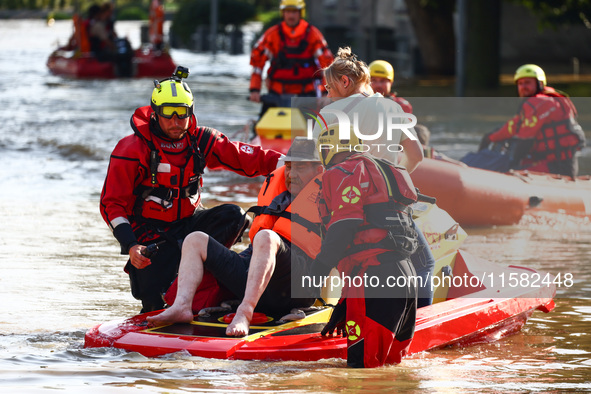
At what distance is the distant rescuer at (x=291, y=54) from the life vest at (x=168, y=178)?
18.9ft

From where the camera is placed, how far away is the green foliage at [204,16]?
126 feet

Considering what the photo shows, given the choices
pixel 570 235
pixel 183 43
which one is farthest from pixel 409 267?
pixel 183 43

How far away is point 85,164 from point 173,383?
9561 mm

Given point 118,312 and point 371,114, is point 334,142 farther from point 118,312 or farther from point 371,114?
point 118,312

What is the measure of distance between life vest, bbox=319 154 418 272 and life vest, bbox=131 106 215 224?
1.43 m

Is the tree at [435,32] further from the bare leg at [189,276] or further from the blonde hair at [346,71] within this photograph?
the bare leg at [189,276]

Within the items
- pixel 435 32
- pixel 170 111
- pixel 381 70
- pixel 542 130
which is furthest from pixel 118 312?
pixel 435 32

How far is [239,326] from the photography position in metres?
5.47

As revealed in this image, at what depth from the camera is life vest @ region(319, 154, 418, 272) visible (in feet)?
16.6

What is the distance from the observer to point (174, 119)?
20.2 feet

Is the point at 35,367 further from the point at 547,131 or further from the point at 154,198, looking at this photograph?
the point at 547,131

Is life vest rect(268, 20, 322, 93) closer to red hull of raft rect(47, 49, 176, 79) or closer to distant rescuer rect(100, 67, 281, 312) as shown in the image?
distant rescuer rect(100, 67, 281, 312)

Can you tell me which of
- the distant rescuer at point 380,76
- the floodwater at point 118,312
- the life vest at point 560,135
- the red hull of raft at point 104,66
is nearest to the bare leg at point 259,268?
the floodwater at point 118,312

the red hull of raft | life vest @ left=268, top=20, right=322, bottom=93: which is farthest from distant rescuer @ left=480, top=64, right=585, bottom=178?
the red hull of raft
